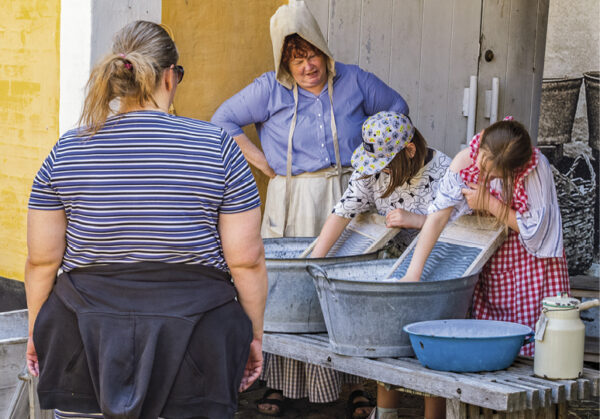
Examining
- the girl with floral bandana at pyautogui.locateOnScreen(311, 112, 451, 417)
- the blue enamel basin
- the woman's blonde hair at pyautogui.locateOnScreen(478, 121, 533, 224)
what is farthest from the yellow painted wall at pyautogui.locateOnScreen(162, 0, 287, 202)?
the blue enamel basin

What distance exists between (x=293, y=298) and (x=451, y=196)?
2.27 feet

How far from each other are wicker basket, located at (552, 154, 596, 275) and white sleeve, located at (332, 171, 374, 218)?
141 cm

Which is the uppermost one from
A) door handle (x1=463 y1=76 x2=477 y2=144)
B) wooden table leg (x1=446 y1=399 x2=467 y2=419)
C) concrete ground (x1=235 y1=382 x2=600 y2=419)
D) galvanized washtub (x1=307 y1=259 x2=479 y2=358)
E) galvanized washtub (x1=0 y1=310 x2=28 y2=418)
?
door handle (x1=463 y1=76 x2=477 y2=144)

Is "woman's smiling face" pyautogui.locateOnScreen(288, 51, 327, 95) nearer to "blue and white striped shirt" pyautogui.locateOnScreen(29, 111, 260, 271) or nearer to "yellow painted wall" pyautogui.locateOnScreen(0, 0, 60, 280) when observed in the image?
"yellow painted wall" pyautogui.locateOnScreen(0, 0, 60, 280)

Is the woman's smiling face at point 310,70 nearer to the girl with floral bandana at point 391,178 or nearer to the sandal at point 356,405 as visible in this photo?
the girl with floral bandana at point 391,178

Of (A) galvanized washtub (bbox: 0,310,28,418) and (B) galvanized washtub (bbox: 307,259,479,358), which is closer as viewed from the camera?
(B) galvanized washtub (bbox: 307,259,479,358)

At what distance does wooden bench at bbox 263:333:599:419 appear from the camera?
2520mm

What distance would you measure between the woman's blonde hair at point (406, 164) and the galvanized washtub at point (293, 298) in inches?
19.0

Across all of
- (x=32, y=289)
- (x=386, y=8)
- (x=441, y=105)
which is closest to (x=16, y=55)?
(x=386, y=8)

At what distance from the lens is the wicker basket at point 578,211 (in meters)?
4.53

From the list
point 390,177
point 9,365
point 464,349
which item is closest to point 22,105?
point 9,365

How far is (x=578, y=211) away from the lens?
459cm

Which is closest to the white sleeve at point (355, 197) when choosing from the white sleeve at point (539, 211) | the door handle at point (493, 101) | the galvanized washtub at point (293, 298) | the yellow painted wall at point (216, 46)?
the galvanized washtub at point (293, 298)

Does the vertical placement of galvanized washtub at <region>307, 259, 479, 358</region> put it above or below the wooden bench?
above
